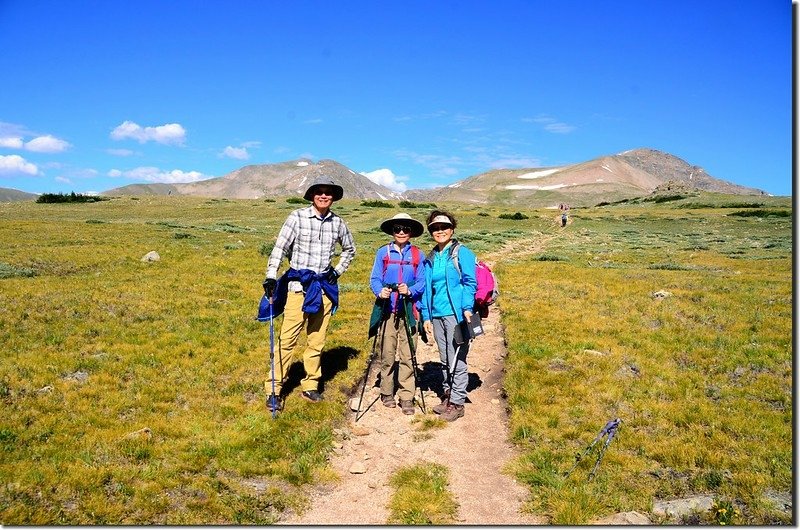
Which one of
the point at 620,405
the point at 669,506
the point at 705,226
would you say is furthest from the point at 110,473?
the point at 705,226

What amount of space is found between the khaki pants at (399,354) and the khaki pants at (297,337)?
121 centimetres

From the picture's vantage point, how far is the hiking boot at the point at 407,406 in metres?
9.35

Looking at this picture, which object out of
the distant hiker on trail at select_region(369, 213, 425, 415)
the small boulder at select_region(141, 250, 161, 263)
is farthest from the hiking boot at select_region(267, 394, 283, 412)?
the small boulder at select_region(141, 250, 161, 263)

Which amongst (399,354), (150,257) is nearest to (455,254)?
(399,354)

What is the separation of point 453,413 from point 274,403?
326 cm

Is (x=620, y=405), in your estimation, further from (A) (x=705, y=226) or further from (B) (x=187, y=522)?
(A) (x=705, y=226)

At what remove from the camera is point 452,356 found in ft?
29.9

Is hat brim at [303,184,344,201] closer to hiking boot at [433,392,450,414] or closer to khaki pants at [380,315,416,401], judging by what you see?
khaki pants at [380,315,416,401]

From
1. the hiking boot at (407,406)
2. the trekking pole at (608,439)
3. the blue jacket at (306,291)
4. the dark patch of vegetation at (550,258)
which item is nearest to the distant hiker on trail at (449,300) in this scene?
the hiking boot at (407,406)

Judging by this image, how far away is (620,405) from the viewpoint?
9.16 meters

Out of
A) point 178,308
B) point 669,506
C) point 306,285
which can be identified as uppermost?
point 306,285

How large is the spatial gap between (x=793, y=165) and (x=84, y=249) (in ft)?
96.6

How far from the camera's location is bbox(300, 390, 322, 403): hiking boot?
9.39m

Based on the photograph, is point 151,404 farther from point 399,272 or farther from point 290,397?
point 399,272
